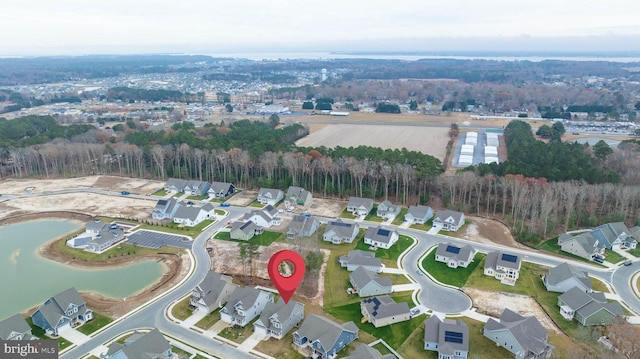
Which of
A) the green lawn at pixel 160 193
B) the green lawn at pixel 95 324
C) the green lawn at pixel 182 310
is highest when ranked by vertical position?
the green lawn at pixel 160 193

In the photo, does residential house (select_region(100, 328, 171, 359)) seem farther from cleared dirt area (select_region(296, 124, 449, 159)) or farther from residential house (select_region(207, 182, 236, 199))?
cleared dirt area (select_region(296, 124, 449, 159))

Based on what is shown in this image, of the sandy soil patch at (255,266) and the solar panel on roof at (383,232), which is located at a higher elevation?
the solar panel on roof at (383,232)

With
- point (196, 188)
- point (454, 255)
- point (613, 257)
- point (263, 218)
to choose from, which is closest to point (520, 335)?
point (454, 255)

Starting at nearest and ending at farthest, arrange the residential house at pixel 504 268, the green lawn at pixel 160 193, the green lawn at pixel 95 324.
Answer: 1. the green lawn at pixel 95 324
2. the residential house at pixel 504 268
3. the green lawn at pixel 160 193

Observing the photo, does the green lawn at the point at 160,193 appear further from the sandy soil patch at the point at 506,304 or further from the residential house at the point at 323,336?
the sandy soil patch at the point at 506,304

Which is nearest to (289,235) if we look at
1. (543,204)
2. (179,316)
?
(179,316)

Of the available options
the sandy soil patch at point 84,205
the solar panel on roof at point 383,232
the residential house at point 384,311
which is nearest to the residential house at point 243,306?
the residential house at point 384,311

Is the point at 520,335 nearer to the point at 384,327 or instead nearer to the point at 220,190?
the point at 384,327

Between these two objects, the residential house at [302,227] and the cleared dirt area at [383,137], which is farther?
the cleared dirt area at [383,137]
